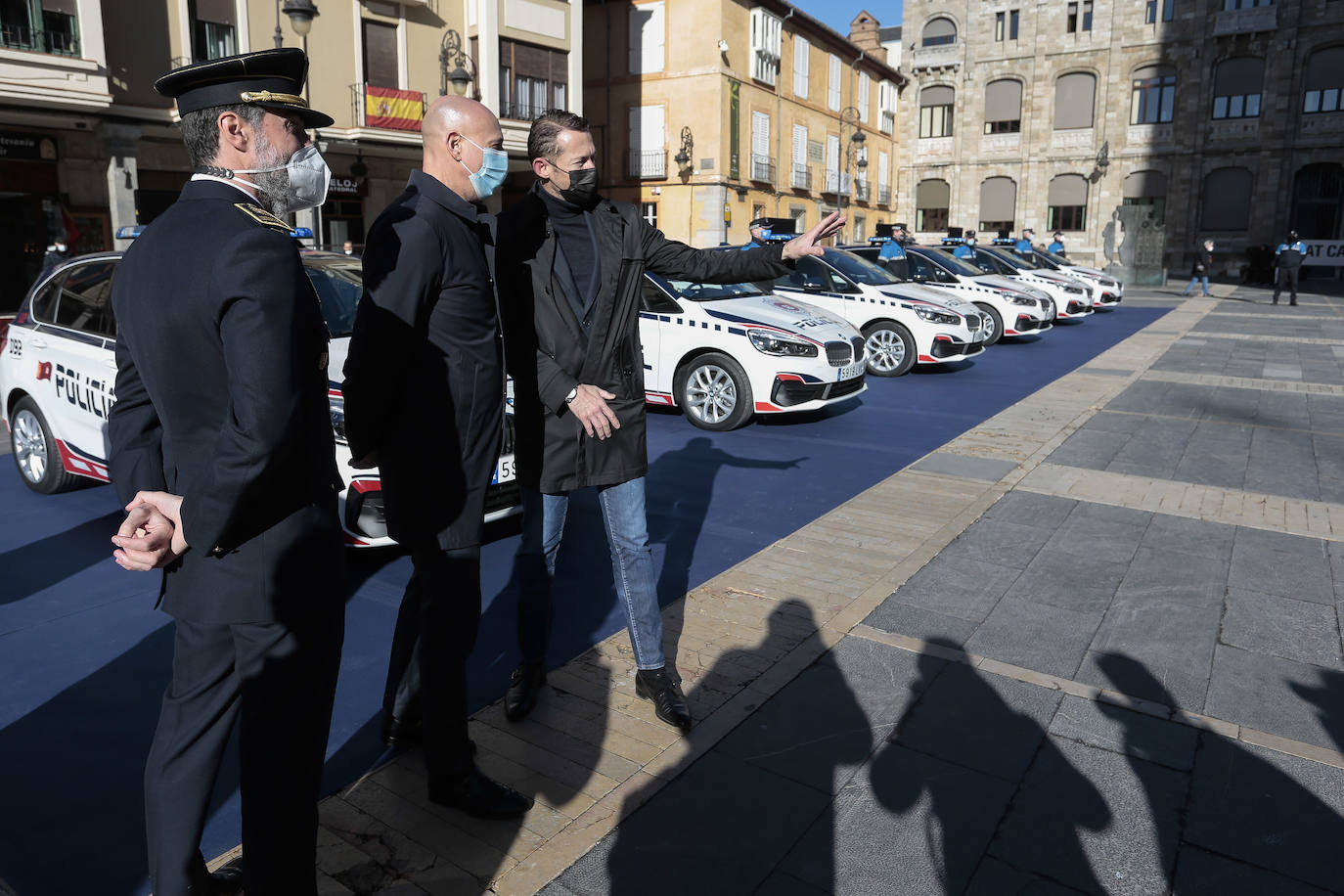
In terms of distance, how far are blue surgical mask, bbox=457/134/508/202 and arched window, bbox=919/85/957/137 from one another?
50367 mm

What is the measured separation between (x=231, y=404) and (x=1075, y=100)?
50274 mm

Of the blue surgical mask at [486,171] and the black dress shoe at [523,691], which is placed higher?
the blue surgical mask at [486,171]

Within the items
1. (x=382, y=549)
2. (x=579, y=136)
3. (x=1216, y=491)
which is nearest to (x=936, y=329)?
(x=1216, y=491)

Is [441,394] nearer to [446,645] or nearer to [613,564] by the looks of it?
[446,645]

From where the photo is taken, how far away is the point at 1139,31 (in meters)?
43.3

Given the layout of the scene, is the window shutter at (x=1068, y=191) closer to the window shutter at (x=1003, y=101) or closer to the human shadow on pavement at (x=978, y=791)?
the window shutter at (x=1003, y=101)

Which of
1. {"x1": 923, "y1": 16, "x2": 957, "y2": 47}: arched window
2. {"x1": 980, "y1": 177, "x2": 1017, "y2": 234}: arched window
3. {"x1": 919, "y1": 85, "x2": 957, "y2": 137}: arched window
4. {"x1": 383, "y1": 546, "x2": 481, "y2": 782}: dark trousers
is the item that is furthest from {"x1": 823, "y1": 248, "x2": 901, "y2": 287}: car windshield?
{"x1": 923, "y1": 16, "x2": 957, "y2": 47}: arched window

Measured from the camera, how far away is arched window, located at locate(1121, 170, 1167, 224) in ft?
142

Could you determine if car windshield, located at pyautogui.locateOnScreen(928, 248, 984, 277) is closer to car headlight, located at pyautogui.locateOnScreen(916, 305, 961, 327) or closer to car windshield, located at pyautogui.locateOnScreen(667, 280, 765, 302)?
car headlight, located at pyautogui.locateOnScreen(916, 305, 961, 327)

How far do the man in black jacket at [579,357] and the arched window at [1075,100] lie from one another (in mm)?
47963

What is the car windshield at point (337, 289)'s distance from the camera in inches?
229

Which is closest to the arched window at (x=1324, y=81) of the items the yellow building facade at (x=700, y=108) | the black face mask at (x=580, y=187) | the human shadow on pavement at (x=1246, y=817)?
the yellow building facade at (x=700, y=108)

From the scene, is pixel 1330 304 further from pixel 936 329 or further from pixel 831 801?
pixel 831 801

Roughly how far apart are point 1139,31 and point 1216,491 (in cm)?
4487
